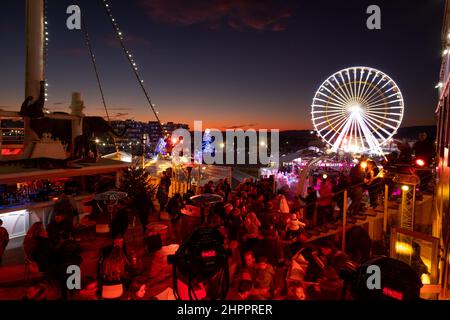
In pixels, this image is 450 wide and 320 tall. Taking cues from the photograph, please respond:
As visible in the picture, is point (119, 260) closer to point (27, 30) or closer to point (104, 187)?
point (104, 187)

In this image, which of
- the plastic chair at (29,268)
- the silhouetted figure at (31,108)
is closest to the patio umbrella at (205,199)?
the plastic chair at (29,268)

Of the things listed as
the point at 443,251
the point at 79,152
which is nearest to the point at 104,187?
the point at 79,152

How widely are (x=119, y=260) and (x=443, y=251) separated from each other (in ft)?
17.7

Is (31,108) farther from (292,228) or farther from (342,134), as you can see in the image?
(342,134)

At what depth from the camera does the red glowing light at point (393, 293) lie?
7.18 ft

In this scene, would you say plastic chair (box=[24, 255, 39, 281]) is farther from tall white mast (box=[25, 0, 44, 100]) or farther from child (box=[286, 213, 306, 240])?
tall white mast (box=[25, 0, 44, 100])

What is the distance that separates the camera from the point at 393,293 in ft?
7.28

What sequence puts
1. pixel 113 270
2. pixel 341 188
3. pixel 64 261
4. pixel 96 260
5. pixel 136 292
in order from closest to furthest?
pixel 113 270 < pixel 64 261 < pixel 136 292 < pixel 96 260 < pixel 341 188

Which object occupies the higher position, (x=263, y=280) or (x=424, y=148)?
(x=424, y=148)

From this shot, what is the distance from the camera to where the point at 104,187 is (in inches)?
440

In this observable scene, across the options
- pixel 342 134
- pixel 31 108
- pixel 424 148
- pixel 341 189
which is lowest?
pixel 341 189

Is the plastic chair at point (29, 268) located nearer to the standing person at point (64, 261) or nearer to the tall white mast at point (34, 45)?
the standing person at point (64, 261)

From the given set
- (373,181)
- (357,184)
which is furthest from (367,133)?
(357,184)

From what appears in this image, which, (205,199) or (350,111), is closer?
(205,199)
